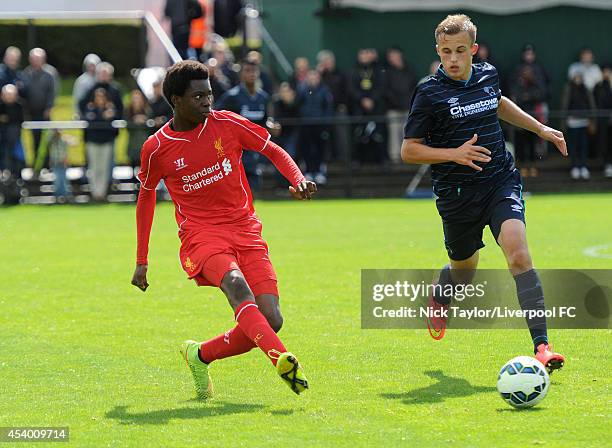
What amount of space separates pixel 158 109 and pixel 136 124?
20.8 inches

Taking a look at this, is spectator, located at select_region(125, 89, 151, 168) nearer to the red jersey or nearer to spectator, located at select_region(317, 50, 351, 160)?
spectator, located at select_region(317, 50, 351, 160)

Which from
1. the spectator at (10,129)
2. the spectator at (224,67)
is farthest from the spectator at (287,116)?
the spectator at (10,129)

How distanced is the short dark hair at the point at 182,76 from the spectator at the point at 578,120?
15.3 meters

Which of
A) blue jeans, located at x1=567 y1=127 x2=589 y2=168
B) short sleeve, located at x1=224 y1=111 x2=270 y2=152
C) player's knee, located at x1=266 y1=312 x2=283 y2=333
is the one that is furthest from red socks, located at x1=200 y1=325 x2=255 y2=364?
blue jeans, located at x1=567 y1=127 x2=589 y2=168

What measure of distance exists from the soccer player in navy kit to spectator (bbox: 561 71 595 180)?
46.1 feet

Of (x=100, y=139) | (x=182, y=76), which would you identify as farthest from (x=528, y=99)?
(x=182, y=76)

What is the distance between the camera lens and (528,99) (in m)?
22.4

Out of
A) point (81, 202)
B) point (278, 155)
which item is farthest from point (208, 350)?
point (81, 202)

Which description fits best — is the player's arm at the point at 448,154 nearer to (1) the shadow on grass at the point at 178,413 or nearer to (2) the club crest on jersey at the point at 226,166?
(2) the club crest on jersey at the point at 226,166

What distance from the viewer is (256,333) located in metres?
6.84

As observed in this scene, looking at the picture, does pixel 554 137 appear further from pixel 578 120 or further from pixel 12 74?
pixel 12 74

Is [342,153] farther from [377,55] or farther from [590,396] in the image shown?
[590,396]

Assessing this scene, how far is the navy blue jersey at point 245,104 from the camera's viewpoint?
15.7 m

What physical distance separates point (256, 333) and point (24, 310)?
4487 millimetres
